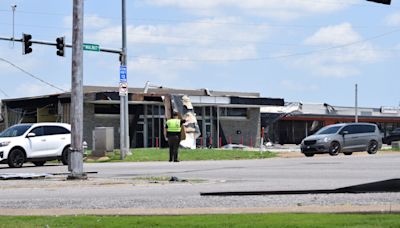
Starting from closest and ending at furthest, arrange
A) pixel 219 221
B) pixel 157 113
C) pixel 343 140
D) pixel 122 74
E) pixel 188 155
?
pixel 219 221 < pixel 122 74 < pixel 188 155 < pixel 343 140 < pixel 157 113

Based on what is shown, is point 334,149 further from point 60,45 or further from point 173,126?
point 60,45

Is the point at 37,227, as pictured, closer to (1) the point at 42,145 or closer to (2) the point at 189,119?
(1) the point at 42,145

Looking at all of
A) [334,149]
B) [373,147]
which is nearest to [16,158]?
[334,149]

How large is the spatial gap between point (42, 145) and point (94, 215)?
705 inches

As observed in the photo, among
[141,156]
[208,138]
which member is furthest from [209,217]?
[208,138]

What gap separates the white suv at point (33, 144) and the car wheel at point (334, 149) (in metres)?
13.2

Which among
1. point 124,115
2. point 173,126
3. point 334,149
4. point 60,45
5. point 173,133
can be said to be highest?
point 60,45

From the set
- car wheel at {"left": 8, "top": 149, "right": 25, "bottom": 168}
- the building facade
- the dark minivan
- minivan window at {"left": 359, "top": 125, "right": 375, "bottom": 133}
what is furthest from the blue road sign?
the building facade

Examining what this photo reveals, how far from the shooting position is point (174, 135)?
27.4m

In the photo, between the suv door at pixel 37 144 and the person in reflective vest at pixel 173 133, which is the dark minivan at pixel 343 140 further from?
the suv door at pixel 37 144

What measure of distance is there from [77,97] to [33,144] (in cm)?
950

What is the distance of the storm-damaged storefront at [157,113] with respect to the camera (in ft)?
153

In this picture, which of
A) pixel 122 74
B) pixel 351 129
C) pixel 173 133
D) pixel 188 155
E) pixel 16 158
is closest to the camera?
pixel 16 158

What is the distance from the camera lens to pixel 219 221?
947 centimetres
